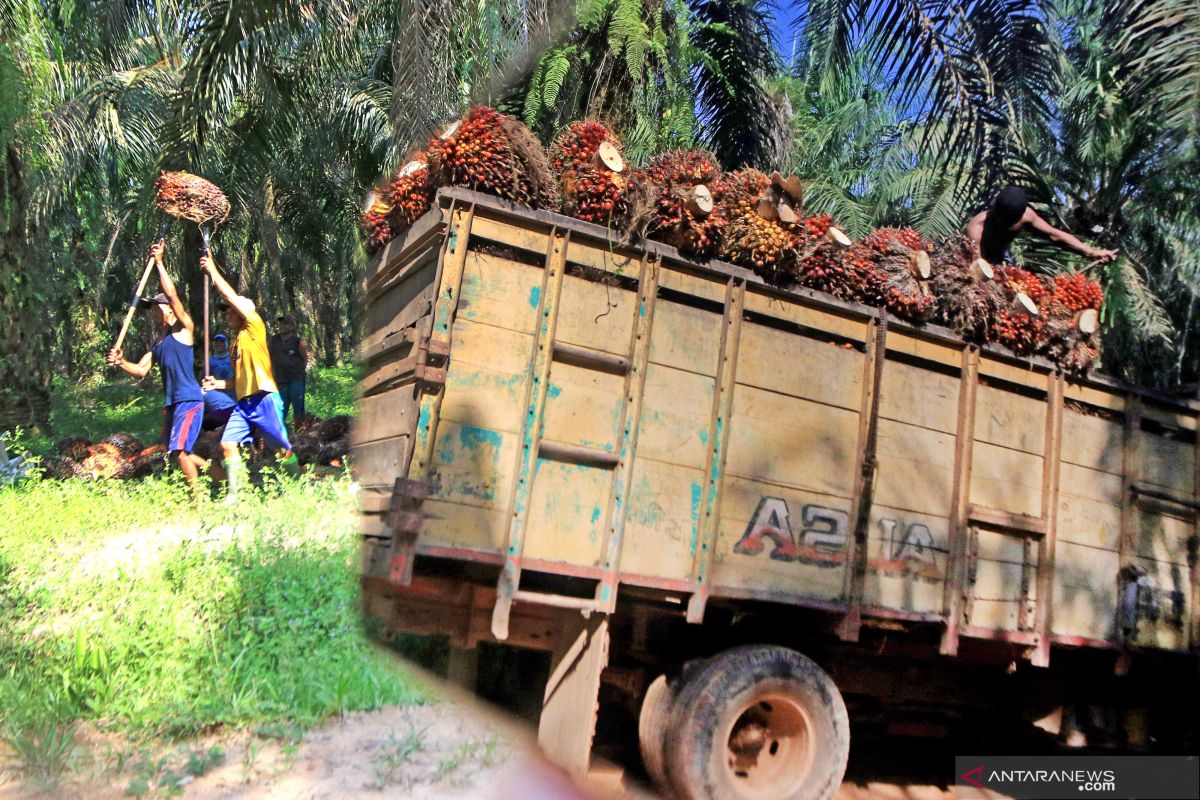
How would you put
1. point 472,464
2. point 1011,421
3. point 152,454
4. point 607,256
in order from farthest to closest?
1. point 152,454
2. point 1011,421
3. point 607,256
4. point 472,464

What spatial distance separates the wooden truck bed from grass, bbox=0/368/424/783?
3.59ft

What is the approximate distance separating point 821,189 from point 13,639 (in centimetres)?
1659

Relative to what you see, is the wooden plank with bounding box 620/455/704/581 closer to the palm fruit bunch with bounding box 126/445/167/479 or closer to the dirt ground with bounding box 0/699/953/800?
the dirt ground with bounding box 0/699/953/800

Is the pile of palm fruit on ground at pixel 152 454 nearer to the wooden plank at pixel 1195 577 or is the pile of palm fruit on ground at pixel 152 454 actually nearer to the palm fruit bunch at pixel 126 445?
the palm fruit bunch at pixel 126 445

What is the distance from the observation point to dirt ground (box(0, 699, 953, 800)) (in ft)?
14.6

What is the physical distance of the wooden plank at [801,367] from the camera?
5.08m

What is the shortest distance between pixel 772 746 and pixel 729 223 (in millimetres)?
2689

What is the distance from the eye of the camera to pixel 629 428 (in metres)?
4.67

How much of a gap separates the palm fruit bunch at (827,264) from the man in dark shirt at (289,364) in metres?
6.97

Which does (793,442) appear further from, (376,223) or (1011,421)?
(376,223)

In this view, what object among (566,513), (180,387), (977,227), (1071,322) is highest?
(977,227)

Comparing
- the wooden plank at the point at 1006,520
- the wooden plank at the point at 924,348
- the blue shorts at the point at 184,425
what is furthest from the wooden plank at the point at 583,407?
the blue shorts at the point at 184,425

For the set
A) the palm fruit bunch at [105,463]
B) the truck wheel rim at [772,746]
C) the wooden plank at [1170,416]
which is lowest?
the truck wheel rim at [772,746]

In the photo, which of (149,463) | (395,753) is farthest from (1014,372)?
(149,463)
